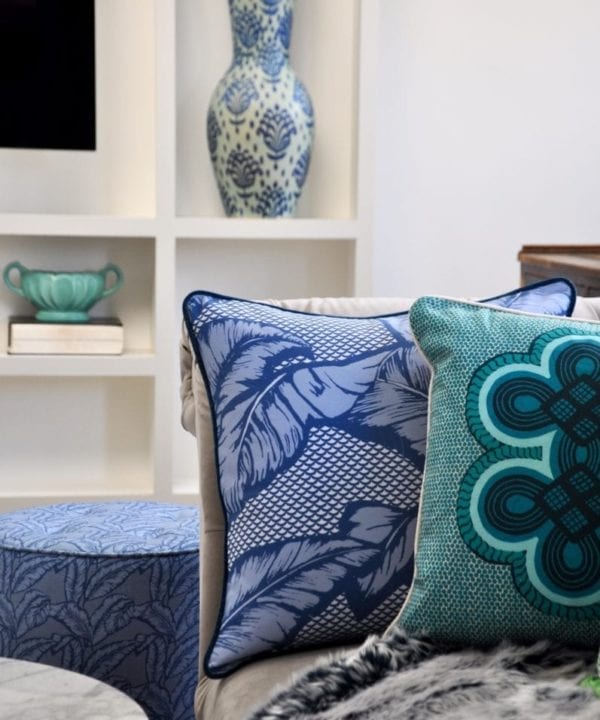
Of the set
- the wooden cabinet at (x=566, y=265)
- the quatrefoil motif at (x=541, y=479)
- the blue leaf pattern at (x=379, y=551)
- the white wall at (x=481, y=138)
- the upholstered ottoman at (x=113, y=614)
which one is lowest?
the upholstered ottoman at (x=113, y=614)

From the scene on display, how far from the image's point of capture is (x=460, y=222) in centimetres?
354

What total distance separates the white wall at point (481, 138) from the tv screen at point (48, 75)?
792mm

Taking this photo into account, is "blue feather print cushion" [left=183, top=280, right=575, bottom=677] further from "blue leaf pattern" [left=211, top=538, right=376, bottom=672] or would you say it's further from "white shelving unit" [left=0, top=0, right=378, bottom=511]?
"white shelving unit" [left=0, top=0, right=378, bottom=511]

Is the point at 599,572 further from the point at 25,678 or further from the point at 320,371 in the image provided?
the point at 25,678

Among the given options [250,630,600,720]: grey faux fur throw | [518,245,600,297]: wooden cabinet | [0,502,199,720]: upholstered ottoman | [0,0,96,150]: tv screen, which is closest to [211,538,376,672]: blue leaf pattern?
[250,630,600,720]: grey faux fur throw

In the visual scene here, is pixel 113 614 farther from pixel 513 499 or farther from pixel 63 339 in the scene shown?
pixel 63 339

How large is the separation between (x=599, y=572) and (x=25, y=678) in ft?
1.93

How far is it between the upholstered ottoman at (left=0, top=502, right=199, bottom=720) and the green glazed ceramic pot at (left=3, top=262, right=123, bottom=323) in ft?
4.40

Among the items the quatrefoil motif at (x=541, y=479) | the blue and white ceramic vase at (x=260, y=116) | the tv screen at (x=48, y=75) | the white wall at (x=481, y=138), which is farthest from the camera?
the white wall at (x=481, y=138)

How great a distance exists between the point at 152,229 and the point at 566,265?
1100 mm

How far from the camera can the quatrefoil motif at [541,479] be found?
1.27 meters

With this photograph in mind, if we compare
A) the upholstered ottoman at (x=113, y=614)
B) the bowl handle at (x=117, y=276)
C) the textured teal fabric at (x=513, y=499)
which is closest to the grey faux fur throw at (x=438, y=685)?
the textured teal fabric at (x=513, y=499)

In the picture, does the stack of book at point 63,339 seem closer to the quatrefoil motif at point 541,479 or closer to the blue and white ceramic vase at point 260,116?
the blue and white ceramic vase at point 260,116

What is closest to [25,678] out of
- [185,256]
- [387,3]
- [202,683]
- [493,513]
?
[202,683]
